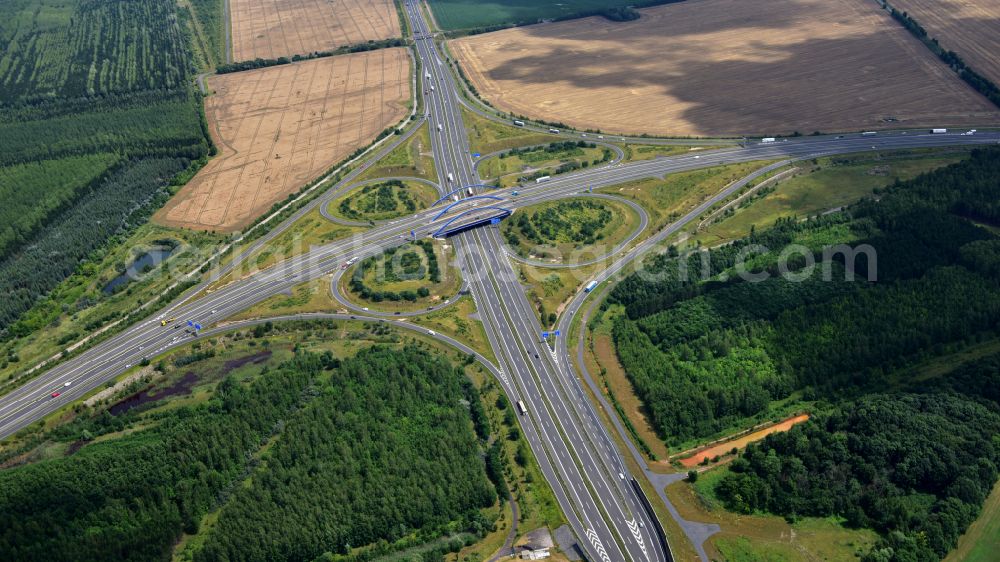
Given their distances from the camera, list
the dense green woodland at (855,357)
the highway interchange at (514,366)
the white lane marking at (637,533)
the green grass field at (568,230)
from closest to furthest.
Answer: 1. the white lane marking at (637,533)
2. the dense green woodland at (855,357)
3. the highway interchange at (514,366)
4. the green grass field at (568,230)

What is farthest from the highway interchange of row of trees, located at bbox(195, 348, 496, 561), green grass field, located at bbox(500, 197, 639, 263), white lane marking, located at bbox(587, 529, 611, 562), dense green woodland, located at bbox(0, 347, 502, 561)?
row of trees, located at bbox(195, 348, 496, 561)

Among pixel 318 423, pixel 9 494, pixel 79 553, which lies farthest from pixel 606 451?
pixel 9 494

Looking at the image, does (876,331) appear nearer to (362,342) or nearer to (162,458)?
(362,342)

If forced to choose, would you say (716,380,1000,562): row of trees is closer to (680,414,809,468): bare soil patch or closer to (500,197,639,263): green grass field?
(680,414,809,468): bare soil patch

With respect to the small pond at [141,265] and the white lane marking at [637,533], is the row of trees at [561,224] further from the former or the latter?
the small pond at [141,265]

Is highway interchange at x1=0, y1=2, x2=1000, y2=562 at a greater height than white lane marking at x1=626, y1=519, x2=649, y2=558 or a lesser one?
greater

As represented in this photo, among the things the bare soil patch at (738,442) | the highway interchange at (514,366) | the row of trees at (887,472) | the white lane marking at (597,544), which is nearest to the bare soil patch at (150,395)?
the highway interchange at (514,366)

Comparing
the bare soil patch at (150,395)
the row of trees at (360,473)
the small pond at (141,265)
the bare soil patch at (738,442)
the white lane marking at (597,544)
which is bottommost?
the white lane marking at (597,544)
